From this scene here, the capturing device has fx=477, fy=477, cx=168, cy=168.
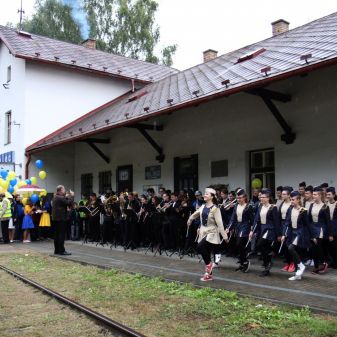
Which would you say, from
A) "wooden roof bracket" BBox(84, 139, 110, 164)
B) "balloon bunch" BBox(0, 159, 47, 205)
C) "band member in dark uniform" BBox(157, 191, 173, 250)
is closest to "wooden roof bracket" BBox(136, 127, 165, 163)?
"wooden roof bracket" BBox(84, 139, 110, 164)

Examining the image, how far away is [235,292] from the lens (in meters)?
6.99

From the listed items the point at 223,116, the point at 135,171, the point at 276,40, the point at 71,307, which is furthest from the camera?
the point at 135,171

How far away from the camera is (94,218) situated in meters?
15.8

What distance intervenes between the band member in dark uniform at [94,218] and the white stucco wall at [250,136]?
2.17 metres

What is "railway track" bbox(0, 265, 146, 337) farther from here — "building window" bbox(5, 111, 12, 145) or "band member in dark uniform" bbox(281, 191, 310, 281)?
"building window" bbox(5, 111, 12, 145)

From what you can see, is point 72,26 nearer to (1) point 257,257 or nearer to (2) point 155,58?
(2) point 155,58

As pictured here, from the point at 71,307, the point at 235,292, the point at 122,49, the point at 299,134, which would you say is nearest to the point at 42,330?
the point at 71,307

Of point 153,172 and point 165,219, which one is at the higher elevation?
point 153,172

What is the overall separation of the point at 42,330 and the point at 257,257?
658cm

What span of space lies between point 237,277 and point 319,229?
180 cm

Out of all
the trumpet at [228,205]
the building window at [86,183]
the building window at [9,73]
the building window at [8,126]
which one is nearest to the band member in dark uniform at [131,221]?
the trumpet at [228,205]

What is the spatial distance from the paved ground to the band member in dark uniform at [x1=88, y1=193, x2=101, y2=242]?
2781mm

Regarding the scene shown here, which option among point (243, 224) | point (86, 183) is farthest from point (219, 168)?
point (86, 183)

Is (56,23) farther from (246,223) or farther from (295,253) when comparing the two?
(295,253)
